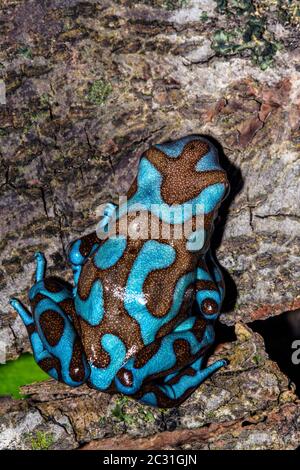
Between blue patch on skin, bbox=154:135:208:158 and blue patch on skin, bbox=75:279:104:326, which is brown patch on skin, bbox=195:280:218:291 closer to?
blue patch on skin, bbox=75:279:104:326

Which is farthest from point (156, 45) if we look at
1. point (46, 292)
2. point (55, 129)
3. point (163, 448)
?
point (163, 448)

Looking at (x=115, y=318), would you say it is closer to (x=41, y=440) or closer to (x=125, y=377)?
(x=125, y=377)

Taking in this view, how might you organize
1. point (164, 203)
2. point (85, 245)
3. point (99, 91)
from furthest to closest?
1. point (85, 245)
2. point (99, 91)
3. point (164, 203)

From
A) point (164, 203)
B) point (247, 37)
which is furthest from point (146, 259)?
point (247, 37)

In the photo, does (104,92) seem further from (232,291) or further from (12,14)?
(232,291)

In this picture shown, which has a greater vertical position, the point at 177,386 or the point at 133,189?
the point at 133,189

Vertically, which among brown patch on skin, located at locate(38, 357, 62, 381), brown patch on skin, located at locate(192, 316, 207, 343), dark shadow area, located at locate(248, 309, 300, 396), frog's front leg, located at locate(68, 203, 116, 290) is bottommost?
dark shadow area, located at locate(248, 309, 300, 396)

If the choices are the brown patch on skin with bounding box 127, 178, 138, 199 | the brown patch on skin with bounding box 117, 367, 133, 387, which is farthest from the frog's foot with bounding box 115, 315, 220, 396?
the brown patch on skin with bounding box 127, 178, 138, 199
